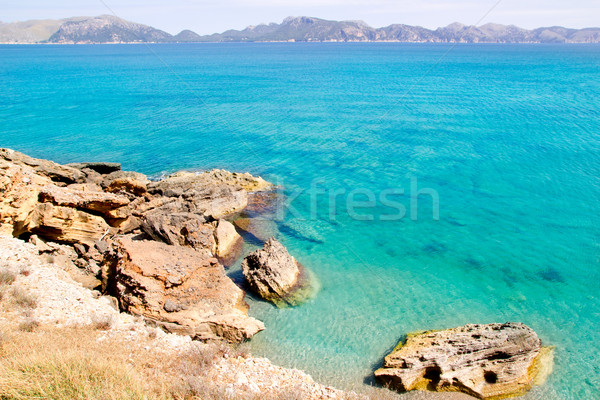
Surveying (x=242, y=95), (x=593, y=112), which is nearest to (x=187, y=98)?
(x=242, y=95)

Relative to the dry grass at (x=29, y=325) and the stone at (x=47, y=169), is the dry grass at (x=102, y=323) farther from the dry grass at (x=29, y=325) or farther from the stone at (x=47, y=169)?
the stone at (x=47, y=169)

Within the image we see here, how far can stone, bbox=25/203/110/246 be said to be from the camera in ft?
57.1

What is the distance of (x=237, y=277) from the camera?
18609mm

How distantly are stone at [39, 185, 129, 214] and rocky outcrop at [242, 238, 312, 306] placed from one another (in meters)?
7.28

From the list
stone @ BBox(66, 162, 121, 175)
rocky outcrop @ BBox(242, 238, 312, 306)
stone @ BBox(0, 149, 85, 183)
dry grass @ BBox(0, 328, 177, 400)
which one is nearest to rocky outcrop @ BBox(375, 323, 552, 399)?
rocky outcrop @ BBox(242, 238, 312, 306)

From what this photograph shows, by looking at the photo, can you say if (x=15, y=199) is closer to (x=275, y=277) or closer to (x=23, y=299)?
(x=23, y=299)

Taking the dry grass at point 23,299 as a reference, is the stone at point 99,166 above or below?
above

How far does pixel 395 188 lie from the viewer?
29.1 metres

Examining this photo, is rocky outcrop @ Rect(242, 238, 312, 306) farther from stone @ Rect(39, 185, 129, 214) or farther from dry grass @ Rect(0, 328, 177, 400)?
dry grass @ Rect(0, 328, 177, 400)

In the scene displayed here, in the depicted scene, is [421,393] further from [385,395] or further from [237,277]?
[237,277]

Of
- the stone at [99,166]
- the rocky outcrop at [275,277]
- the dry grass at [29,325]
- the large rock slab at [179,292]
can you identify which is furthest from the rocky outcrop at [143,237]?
the dry grass at [29,325]

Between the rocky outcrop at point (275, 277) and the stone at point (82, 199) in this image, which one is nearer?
the rocky outcrop at point (275, 277)

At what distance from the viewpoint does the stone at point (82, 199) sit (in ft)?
58.7

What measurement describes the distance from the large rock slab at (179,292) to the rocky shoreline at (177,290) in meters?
0.04
